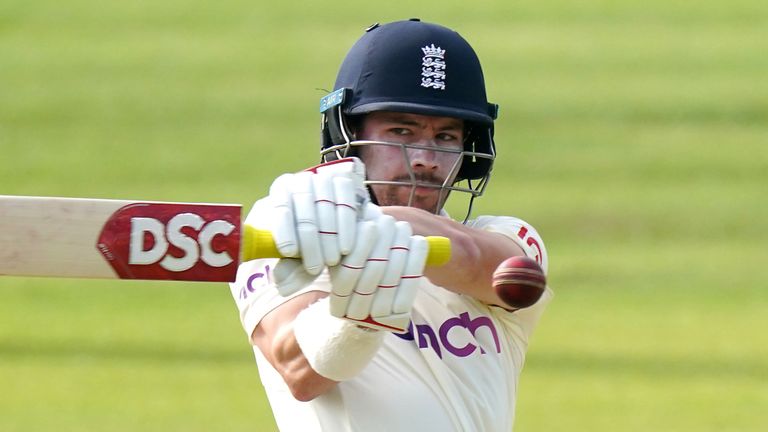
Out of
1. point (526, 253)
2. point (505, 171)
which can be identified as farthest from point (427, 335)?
point (505, 171)

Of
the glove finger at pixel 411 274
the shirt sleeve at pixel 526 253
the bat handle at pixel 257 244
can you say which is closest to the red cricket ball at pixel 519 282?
the glove finger at pixel 411 274

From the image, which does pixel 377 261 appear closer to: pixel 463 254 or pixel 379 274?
pixel 379 274

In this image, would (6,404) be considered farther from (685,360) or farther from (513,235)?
(513,235)

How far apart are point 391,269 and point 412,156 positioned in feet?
2.70

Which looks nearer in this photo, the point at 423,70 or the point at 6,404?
the point at 423,70

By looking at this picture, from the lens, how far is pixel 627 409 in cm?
738

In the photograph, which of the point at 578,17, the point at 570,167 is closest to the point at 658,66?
the point at 578,17

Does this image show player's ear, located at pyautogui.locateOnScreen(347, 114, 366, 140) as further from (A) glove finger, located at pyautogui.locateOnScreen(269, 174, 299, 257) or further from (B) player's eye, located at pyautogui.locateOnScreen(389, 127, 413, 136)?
(A) glove finger, located at pyautogui.locateOnScreen(269, 174, 299, 257)

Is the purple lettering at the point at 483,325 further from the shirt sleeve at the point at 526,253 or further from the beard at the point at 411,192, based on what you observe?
the beard at the point at 411,192

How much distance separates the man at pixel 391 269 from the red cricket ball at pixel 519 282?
131mm

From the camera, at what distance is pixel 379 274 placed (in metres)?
2.17

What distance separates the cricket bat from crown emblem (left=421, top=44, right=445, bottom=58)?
999 mm

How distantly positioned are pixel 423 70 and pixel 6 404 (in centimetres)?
494

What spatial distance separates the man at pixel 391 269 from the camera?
7.13ft
